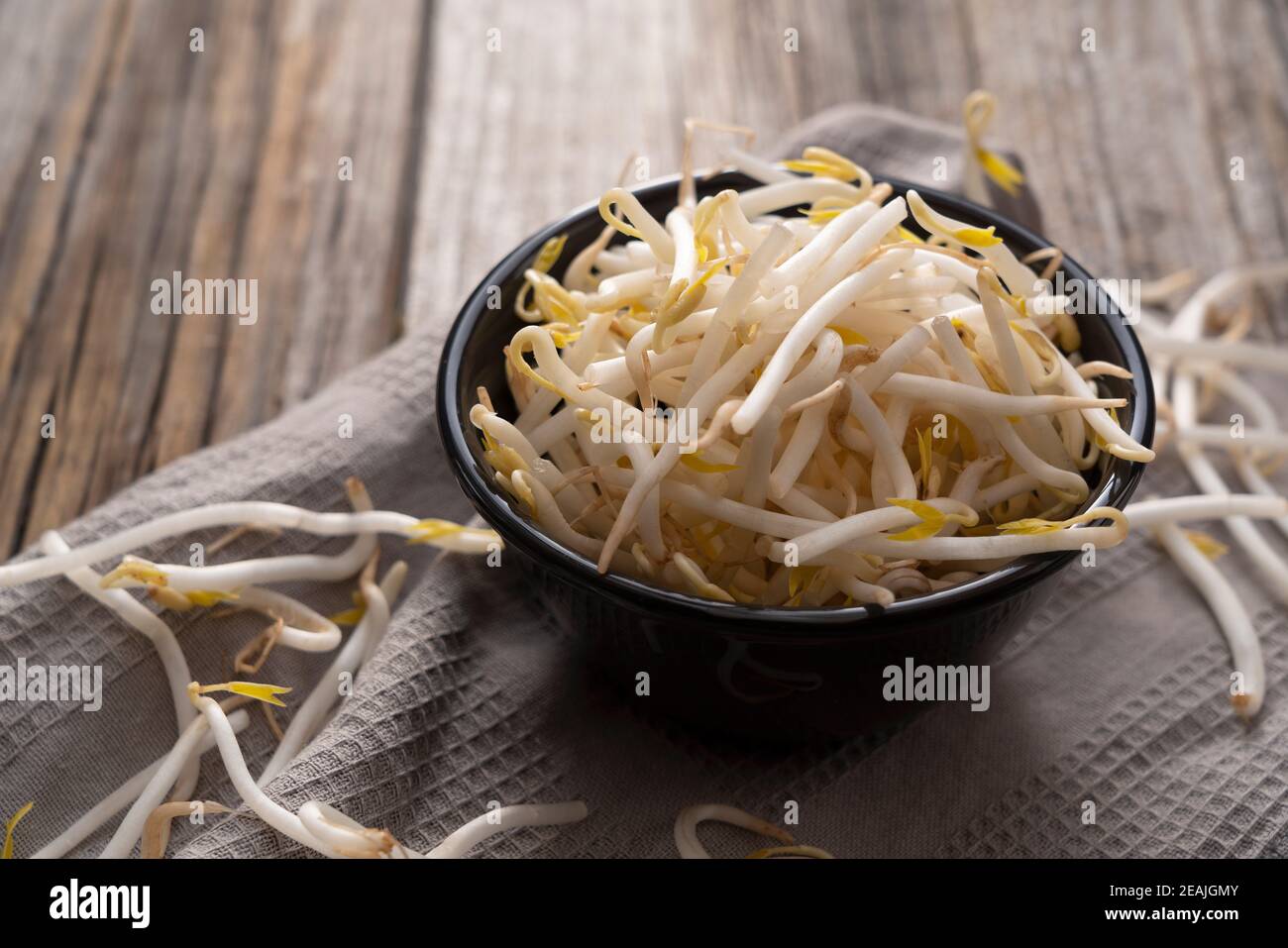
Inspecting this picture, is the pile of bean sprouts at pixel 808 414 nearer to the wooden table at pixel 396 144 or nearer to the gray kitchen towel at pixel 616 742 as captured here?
the gray kitchen towel at pixel 616 742

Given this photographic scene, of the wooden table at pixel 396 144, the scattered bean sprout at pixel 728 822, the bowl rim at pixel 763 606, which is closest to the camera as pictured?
the bowl rim at pixel 763 606

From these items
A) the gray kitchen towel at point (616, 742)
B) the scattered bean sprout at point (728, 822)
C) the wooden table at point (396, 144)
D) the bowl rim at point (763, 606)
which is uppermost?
the wooden table at point (396, 144)

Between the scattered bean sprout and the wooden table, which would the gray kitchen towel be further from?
the wooden table

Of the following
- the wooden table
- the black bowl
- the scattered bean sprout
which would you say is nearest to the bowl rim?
the black bowl

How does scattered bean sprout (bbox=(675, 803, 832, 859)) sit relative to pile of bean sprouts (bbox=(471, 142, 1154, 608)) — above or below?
below

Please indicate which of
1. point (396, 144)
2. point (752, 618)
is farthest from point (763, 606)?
point (396, 144)

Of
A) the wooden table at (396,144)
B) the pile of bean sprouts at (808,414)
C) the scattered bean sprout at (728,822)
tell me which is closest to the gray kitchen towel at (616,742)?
the scattered bean sprout at (728,822)

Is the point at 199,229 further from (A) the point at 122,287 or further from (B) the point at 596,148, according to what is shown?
(B) the point at 596,148

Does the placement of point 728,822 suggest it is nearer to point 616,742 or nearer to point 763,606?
point 616,742
